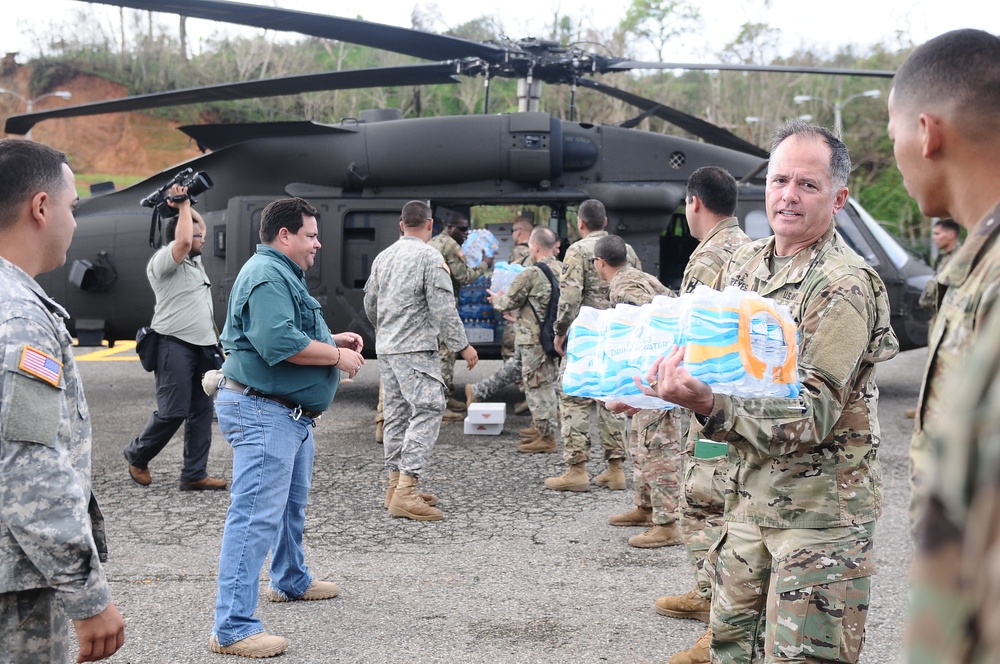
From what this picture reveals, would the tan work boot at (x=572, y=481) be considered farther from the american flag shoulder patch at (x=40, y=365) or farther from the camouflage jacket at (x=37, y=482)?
the american flag shoulder patch at (x=40, y=365)

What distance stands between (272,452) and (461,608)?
1.22 m

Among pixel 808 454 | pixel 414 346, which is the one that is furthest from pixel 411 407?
pixel 808 454

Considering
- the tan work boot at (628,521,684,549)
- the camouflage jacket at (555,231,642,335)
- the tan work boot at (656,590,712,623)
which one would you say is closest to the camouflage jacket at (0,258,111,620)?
the tan work boot at (656,590,712,623)

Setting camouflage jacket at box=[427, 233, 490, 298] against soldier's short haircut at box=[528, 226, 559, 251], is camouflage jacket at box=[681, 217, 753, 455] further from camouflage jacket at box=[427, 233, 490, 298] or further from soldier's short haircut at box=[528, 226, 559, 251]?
camouflage jacket at box=[427, 233, 490, 298]

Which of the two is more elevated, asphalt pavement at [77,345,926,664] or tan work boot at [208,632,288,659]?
tan work boot at [208,632,288,659]

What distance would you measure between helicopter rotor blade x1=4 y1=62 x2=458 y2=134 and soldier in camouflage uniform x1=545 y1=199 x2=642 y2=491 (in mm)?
2264

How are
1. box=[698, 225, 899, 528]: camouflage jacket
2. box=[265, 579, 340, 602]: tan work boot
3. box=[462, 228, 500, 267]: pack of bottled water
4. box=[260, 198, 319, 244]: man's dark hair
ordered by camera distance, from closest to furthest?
box=[698, 225, 899, 528]: camouflage jacket < box=[260, 198, 319, 244]: man's dark hair < box=[265, 579, 340, 602]: tan work boot < box=[462, 228, 500, 267]: pack of bottled water

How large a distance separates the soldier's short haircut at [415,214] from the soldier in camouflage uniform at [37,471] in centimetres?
380

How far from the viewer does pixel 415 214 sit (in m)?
6.01

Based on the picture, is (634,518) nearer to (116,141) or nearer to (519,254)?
(519,254)

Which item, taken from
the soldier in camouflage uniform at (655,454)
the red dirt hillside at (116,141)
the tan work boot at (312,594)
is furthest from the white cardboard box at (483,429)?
the red dirt hillside at (116,141)

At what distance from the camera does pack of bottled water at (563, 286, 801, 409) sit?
212 centimetres

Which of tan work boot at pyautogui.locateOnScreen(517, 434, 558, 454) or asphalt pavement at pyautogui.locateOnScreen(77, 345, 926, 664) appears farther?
tan work boot at pyautogui.locateOnScreen(517, 434, 558, 454)

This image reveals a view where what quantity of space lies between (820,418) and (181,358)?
16.6 feet
